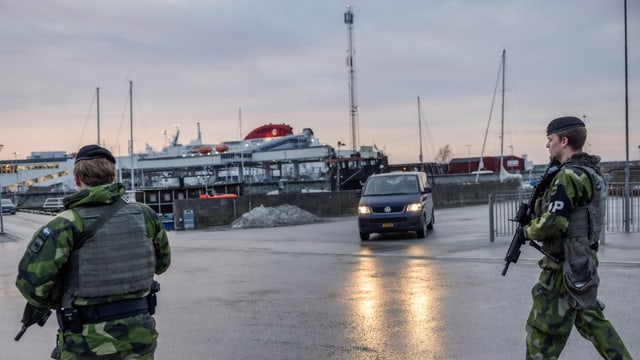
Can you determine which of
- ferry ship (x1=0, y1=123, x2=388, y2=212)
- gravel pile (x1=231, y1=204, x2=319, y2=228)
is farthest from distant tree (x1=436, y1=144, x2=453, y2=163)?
gravel pile (x1=231, y1=204, x2=319, y2=228)

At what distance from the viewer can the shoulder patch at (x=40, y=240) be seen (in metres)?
3.35

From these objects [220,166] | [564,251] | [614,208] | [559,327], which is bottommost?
[614,208]

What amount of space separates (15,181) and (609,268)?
110 meters

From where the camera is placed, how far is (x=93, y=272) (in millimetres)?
3426

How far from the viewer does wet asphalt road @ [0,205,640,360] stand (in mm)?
6289

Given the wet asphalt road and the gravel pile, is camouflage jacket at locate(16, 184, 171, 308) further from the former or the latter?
the gravel pile

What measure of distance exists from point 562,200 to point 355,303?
469 cm

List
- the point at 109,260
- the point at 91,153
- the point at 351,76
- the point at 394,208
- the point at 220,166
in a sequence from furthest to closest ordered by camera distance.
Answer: the point at 220,166, the point at 351,76, the point at 394,208, the point at 91,153, the point at 109,260

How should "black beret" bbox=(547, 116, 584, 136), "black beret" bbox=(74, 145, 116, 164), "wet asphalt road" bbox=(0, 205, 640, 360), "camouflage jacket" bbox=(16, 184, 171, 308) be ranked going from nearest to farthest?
"camouflage jacket" bbox=(16, 184, 171, 308), "black beret" bbox=(74, 145, 116, 164), "black beret" bbox=(547, 116, 584, 136), "wet asphalt road" bbox=(0, 205, 640, 360)

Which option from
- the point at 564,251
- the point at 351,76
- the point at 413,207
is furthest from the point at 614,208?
the point at 351,76

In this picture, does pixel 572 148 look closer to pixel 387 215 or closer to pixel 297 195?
pixel 387 215

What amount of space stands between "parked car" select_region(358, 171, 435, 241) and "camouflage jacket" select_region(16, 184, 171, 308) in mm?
13457

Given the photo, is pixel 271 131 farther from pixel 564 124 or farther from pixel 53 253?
pixel 53 253

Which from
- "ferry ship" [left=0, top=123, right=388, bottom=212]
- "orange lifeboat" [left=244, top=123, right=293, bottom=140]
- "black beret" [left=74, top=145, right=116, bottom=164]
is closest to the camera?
"black beret" [left=74, top=145, right=116, bottom=164]
